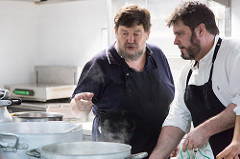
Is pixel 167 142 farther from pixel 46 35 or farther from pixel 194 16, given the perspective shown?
pixel 46 35

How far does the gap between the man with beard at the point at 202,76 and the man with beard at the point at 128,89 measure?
0.23 meters

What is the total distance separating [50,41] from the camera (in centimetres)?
466

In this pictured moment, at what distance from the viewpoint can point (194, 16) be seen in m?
1.98

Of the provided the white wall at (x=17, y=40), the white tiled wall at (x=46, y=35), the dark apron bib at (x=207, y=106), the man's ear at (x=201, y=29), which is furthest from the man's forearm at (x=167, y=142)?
the white wall at (x=17, y=40)

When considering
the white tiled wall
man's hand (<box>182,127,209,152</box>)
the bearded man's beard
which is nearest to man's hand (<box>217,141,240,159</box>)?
man's hand (<box>182,127,209,152</box>)

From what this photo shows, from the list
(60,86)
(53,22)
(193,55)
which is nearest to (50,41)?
(53,22)

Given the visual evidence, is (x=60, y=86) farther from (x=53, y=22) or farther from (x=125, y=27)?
(x=125, y=27)

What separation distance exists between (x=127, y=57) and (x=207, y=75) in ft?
1.57

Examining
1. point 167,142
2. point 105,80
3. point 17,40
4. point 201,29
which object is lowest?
point 167,142

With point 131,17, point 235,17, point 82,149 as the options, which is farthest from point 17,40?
point 82,149

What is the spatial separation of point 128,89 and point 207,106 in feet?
1.56

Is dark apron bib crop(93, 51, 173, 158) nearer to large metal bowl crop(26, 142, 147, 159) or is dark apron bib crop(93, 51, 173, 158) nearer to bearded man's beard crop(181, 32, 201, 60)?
bearded man's beard crop(181, 32, 201, 60)

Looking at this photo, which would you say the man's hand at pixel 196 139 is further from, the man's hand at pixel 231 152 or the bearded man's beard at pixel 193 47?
the bearded man's beard at pixel 193 47

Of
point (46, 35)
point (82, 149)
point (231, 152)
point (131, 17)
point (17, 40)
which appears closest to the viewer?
point (82, 149)
